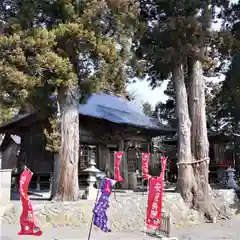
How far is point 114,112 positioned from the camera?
65.6 feet

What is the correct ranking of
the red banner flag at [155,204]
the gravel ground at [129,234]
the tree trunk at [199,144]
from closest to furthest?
the gravel ground at [129,234] < the red banner flag at [155,204] < the tree trunk at [199,144]

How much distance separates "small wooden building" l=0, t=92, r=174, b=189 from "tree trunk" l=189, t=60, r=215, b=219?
4.83m

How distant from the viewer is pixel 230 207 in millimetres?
14648

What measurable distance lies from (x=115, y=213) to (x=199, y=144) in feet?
16.4

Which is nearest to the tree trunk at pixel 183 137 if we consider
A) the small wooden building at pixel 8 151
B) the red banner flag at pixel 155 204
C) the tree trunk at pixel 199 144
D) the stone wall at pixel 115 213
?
the tree trunk at pixel 199 144

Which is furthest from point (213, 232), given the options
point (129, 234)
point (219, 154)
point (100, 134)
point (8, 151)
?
point (8, 151)

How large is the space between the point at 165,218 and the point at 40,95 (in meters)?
5.68

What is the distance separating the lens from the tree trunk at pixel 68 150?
37.7ft

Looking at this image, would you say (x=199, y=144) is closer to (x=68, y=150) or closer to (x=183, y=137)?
(x=183, y=137)

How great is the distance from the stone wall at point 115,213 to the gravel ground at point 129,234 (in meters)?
0.42

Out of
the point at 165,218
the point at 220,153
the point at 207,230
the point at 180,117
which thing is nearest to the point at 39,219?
the point at 165,218

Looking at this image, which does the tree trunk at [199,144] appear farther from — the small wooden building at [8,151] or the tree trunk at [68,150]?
the small wooden building at [8,151]

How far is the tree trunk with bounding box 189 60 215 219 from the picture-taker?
13866 millimetres

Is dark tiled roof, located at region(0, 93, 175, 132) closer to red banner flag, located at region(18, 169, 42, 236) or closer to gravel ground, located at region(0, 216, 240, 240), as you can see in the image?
gravel ground, located at region(0, 216, 240, 240)
